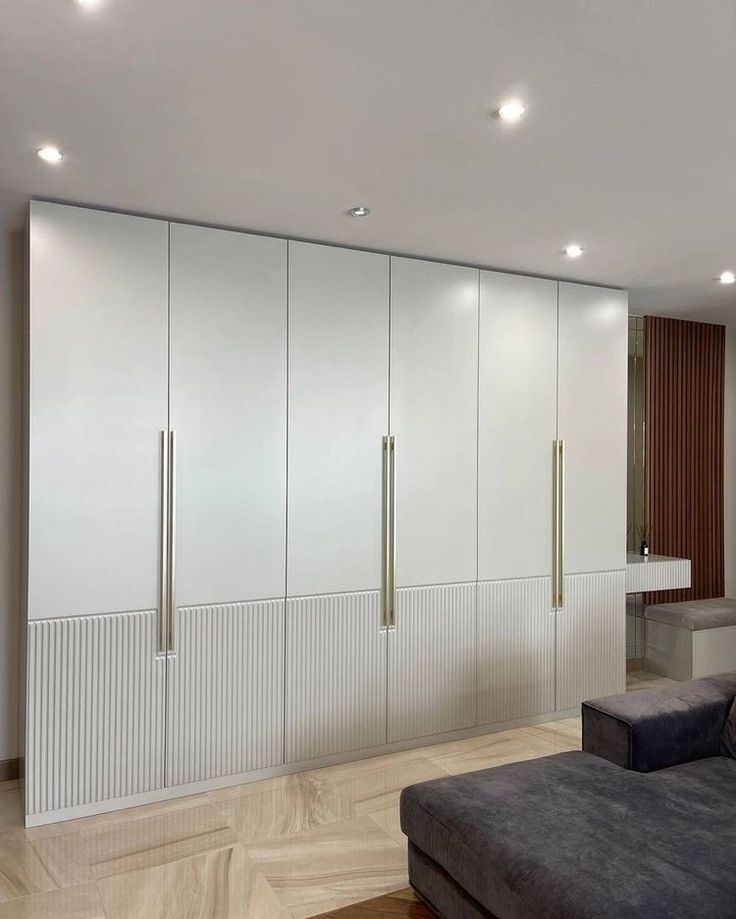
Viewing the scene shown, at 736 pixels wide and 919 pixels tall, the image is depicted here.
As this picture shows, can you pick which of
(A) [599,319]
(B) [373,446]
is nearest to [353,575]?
(B) [373,446]

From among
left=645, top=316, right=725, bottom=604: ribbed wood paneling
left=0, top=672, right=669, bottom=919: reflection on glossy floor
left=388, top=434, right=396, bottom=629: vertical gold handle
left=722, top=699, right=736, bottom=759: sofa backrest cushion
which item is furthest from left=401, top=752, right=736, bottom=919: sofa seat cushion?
left=645, top=316, right=725, bottom=604: ribbed wood paneling

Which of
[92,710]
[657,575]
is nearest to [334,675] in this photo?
[92,710]

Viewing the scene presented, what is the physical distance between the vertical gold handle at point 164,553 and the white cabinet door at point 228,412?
6cm

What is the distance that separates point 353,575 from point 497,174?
2.06 meters

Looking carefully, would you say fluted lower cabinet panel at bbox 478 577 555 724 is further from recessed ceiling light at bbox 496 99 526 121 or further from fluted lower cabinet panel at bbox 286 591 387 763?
recessed ceiling light at bbox 496 99 526 121

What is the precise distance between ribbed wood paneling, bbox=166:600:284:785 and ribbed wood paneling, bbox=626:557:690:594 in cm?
250

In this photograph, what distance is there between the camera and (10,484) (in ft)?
12.2

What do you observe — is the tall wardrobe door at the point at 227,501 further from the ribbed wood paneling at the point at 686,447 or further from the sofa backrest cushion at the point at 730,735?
the ribbed wood paneling at the point at 686,447

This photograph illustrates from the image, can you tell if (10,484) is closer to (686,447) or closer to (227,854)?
(227,854)

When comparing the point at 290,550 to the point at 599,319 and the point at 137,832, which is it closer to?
the point at 137,832

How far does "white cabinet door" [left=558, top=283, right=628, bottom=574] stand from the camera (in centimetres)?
462

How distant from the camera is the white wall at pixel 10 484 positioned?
370cm

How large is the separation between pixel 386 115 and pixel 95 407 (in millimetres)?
1779

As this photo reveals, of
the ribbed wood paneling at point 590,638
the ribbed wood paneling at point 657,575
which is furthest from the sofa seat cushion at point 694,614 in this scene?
the ribbed wood paneling at point 590,638
